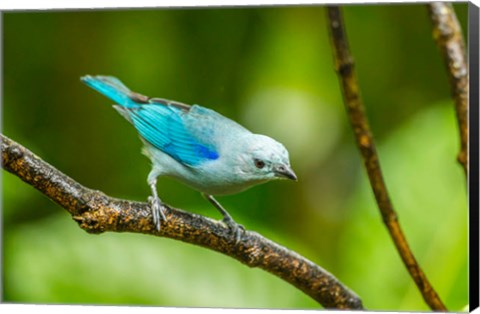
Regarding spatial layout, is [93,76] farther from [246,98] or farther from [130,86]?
[246,98]

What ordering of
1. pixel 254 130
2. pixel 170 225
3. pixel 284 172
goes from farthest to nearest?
1. pixel 254 130
2. pixel 284 172
3. pixel 170 225

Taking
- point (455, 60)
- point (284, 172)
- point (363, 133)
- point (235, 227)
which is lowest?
point (235, 227)

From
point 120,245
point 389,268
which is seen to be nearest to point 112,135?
point 120,245

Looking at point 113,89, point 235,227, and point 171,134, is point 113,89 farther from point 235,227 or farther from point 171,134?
point 235,227

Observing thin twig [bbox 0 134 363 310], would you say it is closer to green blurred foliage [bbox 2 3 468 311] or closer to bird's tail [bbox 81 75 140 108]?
green blurred foliage [bbox 2 3 468 311]

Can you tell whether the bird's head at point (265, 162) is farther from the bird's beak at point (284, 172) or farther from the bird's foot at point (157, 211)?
the bird's foot at point (157, 211)

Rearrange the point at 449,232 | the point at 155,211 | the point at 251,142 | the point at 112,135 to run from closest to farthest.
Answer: the point at 155,211
the point at 251,142
the point at 449,232
the point at 112,135

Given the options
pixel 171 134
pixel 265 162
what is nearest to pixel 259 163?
pixel 265 162
